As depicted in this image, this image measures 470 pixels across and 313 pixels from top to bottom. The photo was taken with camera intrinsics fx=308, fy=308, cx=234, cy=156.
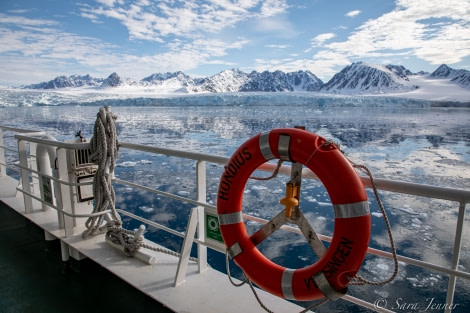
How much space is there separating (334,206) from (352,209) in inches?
2.0

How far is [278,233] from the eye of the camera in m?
3.65

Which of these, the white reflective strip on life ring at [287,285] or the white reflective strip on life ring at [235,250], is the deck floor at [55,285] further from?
the white reflective strip on life ring at [287,285]

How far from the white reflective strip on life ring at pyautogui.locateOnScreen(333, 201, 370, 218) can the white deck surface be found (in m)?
0.59

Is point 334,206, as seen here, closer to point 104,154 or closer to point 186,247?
point 186,247

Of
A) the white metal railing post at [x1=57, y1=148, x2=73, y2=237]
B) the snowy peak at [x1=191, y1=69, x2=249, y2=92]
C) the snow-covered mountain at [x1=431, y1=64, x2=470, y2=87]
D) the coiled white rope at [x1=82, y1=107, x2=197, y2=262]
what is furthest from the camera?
the snowy peak at [x1=191, y1=69, x2=249, y2=92]

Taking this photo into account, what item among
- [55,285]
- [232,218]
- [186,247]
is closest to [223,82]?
[55,285]

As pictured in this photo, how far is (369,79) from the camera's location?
473 ft

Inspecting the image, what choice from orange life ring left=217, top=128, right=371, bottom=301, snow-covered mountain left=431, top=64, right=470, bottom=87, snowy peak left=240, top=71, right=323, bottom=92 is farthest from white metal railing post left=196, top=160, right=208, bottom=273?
snowy peak left=240, top=71, right=323, bottom=92

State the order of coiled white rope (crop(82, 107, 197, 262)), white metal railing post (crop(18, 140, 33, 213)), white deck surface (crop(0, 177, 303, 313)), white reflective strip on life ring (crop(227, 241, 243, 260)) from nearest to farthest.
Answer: white reflective strip on life ring (crop(227, 241, 243, 260))
white deck surface (crop(0, 177, 303, 313))
coiled white rope (crop(82, 107, 197, 262))
white metal railing post (crop(18, 140, 33, 213))

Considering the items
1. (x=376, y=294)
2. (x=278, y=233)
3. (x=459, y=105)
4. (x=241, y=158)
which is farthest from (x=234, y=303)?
(x=459, y=105)

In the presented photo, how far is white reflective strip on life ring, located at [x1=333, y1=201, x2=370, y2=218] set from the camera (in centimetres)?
88

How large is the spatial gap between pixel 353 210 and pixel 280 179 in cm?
497

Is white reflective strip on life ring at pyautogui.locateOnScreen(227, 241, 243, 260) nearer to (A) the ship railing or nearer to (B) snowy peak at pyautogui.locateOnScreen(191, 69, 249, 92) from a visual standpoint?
(A) the ship railing

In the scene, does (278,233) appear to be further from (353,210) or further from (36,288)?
(353,210)
